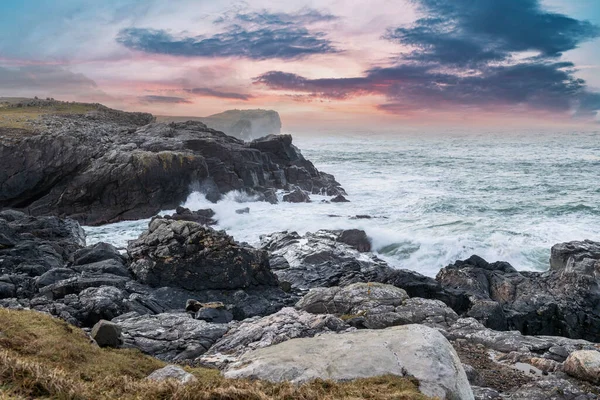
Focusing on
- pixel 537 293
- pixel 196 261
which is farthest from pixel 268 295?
pixel 537 293

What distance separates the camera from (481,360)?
11797 millimetres

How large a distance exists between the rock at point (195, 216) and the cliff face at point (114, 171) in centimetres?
466

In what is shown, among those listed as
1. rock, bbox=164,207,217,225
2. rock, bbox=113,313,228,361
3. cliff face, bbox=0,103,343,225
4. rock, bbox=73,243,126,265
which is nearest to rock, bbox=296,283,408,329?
rock, bbox=113,313,228,361

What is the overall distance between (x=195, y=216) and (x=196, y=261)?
17.8 m

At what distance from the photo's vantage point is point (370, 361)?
779cm

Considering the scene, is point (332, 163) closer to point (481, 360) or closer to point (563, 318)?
point (563, 318)

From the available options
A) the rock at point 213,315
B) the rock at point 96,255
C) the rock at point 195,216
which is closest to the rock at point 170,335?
the rock at point 213,315

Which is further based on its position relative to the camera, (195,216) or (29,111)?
(29,111)

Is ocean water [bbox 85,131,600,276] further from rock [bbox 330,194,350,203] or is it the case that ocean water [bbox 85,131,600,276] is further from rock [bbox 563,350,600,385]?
rock [bbox 563,350,600,385]

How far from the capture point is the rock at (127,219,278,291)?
20.8 m

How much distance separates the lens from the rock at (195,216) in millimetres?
37688

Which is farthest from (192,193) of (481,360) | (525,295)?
(481,360)

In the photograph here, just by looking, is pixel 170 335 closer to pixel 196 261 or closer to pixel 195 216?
pixel 196 261

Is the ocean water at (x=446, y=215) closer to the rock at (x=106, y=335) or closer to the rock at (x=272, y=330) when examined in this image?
the rock at (x=272, y=330)
